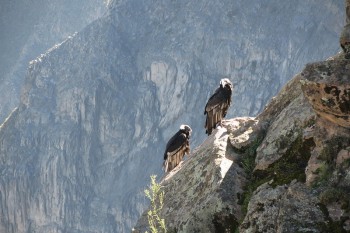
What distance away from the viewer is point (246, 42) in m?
99.1

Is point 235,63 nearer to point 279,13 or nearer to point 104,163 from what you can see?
point 279,13

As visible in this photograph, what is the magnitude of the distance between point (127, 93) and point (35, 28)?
86.9 meters

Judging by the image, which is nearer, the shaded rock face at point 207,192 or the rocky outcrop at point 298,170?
the rocky outcrop at point 298,170

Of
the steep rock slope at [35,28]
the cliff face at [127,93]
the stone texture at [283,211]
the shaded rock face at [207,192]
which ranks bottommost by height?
the stone texture at [283,211]

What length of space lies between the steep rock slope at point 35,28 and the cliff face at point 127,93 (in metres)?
61.0

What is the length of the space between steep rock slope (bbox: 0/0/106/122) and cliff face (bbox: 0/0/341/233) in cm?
6100

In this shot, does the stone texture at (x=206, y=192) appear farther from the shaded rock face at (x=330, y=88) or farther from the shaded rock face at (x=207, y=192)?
the shaded rock face at (x=330, y=88)

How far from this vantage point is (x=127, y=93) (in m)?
111

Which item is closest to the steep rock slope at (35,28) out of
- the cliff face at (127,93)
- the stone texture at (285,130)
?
the cliff face at (127,93)

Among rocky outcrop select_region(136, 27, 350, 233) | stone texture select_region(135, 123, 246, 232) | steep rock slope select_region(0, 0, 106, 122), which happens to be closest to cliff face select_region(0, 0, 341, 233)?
steep rock slope select_region(0, 0, 106, 122)

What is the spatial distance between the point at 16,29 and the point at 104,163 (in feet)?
340

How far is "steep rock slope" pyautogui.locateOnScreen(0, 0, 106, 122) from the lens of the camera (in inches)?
6843

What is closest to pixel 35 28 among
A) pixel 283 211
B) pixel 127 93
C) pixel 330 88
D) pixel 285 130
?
pixel 127 93

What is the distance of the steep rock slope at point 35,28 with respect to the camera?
174 meters
